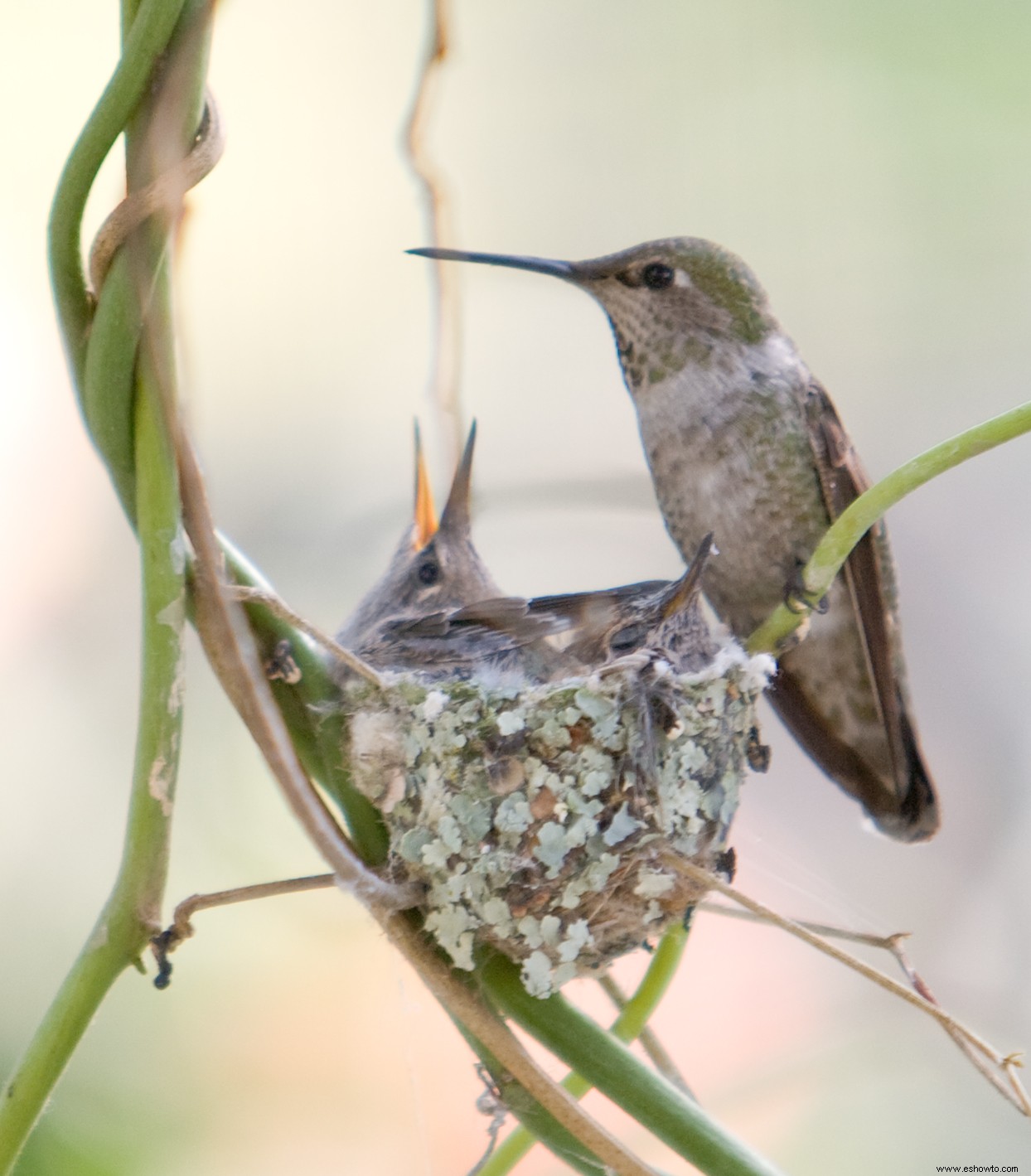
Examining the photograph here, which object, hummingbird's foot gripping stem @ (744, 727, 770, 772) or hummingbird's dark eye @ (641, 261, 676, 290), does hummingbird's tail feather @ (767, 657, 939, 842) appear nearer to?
hummingbird's foot gripping stem @ (744, 727, 770, 772)

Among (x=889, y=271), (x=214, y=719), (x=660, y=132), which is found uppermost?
(x=660, y=132)

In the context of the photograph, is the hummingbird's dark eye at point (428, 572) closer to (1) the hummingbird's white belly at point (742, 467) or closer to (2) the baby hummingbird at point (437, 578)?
(2) the baby hummingbird at point (437, 578)

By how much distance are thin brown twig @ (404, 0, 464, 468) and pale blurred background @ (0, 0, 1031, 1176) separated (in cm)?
45

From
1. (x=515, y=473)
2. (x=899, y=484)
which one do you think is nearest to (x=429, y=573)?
(x=515, y=473)

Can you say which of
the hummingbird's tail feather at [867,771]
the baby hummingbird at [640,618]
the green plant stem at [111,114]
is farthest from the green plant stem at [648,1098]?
the hummingbird's tail feather at [867,771]

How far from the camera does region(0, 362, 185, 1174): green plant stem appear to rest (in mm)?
778

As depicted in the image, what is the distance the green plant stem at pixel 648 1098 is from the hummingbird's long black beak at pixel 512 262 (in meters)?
A: 0.85

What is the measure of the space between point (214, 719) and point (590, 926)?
1.28 m

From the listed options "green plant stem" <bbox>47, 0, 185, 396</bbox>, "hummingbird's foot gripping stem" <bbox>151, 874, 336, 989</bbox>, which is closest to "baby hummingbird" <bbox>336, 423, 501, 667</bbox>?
"hummingbird's foot gripping stem" <bbox>151, 874, 336, 989</bbox>

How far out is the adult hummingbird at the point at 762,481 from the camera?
1838 mm

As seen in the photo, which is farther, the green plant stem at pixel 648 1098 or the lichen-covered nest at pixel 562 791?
the lichen-covered nest at pixel 562 791

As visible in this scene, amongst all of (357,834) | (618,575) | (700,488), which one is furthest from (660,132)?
(357,834)

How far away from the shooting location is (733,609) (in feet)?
6.50

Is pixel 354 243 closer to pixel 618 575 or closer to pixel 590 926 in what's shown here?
pixel 618 575
